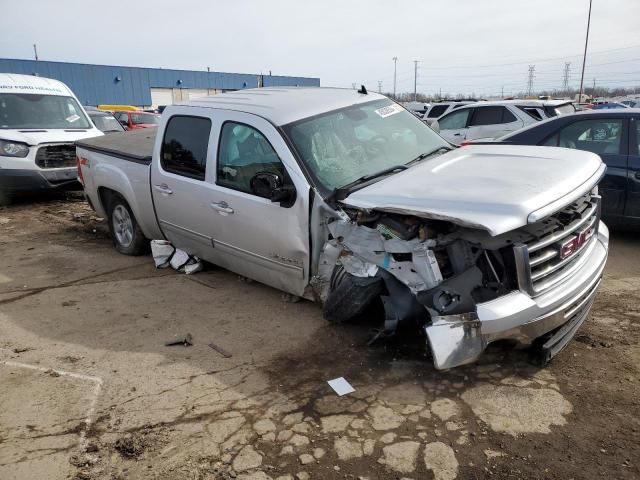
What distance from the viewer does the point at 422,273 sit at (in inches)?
125

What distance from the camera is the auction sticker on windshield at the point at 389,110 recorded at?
15.2 feet

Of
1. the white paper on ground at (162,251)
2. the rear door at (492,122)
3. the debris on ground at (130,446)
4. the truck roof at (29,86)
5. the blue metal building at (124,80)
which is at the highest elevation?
the blue metal building at (124,80)

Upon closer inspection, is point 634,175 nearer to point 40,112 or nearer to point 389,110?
point 389,110

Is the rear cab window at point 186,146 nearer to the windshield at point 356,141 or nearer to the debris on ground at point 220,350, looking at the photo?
the windshield at point 356,141

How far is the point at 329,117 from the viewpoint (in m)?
4.29

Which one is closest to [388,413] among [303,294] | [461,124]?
[303,294]

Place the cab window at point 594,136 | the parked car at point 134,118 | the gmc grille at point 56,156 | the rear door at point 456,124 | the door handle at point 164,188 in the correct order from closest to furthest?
the door handle at point 164,188, the cab window at point 594,136, the gmc grille at point 56,156, the rear door at point 456,124, the parked car at point 134,118

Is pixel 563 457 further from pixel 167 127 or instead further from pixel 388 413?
pixel 167 127

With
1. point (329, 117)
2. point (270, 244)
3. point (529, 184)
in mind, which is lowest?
point (270, 244)

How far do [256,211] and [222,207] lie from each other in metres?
0.45

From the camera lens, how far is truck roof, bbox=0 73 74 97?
9.58 metres

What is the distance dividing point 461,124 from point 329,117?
8865 millimetres

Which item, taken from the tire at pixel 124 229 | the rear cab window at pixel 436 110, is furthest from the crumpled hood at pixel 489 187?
the rear cab window at pixel 436 110

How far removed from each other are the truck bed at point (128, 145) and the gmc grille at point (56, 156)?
2718 millimetres
